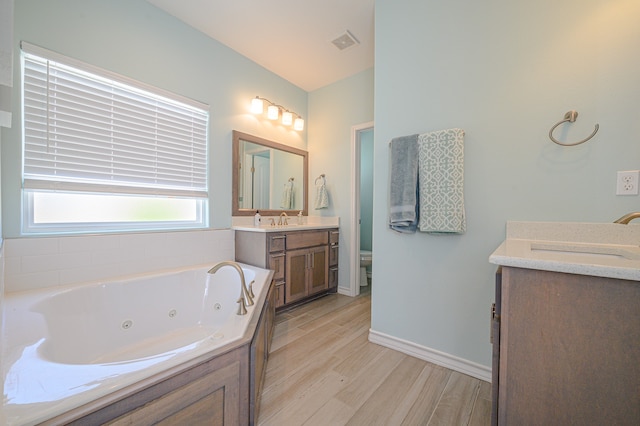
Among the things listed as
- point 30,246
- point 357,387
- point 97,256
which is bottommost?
point 357,387

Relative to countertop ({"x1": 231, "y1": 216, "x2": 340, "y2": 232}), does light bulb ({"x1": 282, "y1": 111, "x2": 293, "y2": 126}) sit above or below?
above

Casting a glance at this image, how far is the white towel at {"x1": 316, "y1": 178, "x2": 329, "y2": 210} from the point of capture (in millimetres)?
3264

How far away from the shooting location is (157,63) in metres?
2.10

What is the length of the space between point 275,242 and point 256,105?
1.53 metres

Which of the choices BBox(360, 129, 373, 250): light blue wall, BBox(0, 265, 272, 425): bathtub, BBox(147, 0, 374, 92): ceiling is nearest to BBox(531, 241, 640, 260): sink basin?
BBox(0, 265, 272, 425): bathtub

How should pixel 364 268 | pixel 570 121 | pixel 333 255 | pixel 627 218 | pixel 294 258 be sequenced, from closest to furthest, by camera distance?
pixel 627 218, pixel 570 121, pixel 294 258, pixel 333 255, pixel 364 268

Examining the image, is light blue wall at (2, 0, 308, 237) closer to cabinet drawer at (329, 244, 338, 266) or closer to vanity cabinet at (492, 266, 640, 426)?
cabinet drawer at (329, 244, 338, 266)

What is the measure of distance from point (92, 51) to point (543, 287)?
2881mm

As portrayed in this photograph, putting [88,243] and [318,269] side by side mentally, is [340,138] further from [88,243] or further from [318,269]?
[88,243]

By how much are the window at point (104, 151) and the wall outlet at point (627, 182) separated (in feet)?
9.26

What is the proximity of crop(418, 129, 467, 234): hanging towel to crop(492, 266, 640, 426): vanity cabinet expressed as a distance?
2.52 feet

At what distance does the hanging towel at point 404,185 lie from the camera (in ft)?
5.76

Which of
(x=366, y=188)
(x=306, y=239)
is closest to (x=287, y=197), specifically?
(x=306, y=239)

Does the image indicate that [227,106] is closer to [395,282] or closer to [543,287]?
[395,282]
